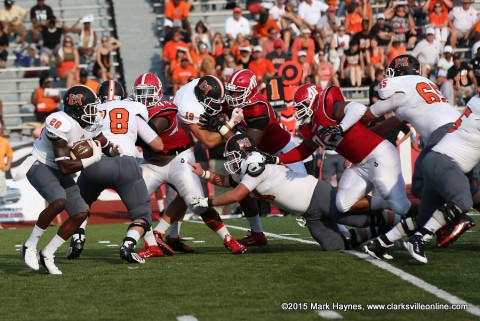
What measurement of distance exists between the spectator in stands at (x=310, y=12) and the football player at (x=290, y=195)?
1204cm

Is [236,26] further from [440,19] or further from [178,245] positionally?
[178,245]

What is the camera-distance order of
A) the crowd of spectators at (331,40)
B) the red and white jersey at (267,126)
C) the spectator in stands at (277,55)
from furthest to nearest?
the spectator in stands at (277,55), the crowd of spectators at (331,40), the red and white jersey at (267,126)

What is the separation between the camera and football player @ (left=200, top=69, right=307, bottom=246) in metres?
9.64

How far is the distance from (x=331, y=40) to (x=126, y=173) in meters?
12.1

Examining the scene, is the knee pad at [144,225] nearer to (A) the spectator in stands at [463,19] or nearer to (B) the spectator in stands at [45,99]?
(B) the spectator in stands at [45,99]

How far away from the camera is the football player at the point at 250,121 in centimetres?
964

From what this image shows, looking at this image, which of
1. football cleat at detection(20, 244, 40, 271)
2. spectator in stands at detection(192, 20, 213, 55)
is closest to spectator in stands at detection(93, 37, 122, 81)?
spectator in stands at detection(192, 20, 213, 55)

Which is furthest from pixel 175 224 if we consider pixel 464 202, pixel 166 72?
pixel 166 72

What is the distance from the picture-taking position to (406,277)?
279 inches

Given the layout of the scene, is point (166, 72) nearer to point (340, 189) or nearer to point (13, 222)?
point (13, 222)

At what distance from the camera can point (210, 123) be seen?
31.8 ft

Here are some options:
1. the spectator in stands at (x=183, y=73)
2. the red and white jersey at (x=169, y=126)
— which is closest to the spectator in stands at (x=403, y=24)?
the spectator in stands at (x=183, y=73)

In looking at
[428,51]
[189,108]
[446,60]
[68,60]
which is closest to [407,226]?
[189,108]

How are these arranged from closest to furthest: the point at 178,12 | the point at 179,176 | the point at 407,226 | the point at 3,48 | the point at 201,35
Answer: the point at 407,226, the point at 179,176, the point at 201,35, the point at 3,48, the point at 178,12
